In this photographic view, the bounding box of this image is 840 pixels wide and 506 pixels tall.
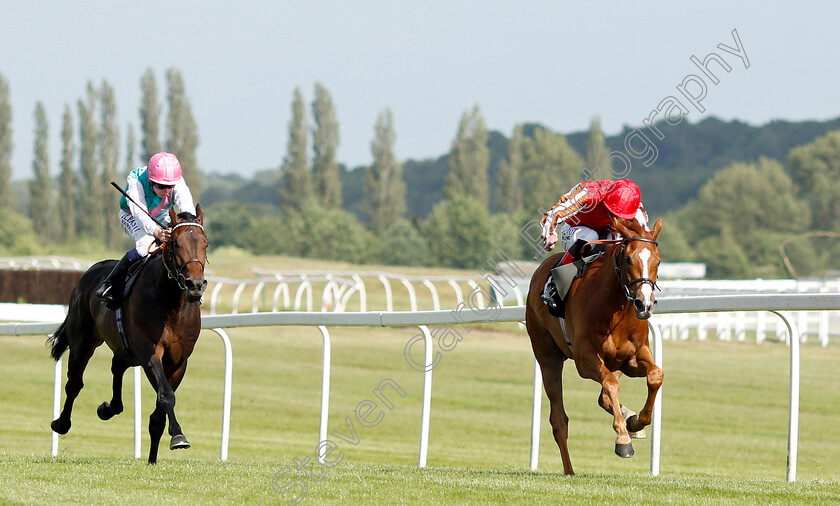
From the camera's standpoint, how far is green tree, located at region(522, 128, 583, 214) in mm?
60531

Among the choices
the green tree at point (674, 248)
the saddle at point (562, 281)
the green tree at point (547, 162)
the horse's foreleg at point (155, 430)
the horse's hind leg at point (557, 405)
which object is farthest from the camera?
the green tree at point (674, 248)

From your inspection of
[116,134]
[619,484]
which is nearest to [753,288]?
[619,484]

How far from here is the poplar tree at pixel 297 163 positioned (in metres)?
60.1

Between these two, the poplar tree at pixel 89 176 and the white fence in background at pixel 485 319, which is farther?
the poplar tree at pixel 89 176

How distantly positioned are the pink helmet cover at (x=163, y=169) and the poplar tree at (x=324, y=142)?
54151 mm

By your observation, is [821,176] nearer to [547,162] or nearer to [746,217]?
[746,217]

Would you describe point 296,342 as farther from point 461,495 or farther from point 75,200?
point 75,200

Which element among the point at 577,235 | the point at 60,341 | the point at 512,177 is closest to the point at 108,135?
the point at 512,177

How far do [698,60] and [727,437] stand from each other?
5.56m

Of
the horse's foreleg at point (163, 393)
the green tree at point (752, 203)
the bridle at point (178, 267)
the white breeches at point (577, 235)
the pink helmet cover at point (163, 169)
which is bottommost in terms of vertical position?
the horse's foreleg at point (163, 393)

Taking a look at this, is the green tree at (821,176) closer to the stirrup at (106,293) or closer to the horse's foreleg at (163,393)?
the stirrup at (106,293)

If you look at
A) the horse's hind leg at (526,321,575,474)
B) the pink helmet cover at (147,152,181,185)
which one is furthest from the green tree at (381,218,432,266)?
the horse's hind leg at (526,321,575,474)

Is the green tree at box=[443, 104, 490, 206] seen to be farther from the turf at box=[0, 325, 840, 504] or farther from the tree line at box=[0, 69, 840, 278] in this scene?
the turf at box=[0, 325, 840, 504]

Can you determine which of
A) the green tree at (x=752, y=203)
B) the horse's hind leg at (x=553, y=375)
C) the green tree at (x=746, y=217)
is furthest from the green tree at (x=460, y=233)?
the horse's hind leg at (x=553, y=375)
